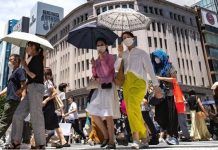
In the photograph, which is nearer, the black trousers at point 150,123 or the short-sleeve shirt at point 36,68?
the short-sleeve shirt at point 36,68

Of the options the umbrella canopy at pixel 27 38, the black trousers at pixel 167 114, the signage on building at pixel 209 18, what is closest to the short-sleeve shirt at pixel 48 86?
the umbrella canopy at pixel 27 38

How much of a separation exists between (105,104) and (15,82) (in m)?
1.93

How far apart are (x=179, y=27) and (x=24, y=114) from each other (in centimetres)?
4558

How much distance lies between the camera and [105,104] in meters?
4.63

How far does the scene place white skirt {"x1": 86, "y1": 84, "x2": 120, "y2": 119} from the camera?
4609 millimetres

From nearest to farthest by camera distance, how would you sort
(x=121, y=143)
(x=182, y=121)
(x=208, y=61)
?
1. (x=121, y=143)
2. (x=182, y=121)
3. (x=208, y=61)

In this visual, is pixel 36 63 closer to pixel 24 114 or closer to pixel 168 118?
pixel 24 114

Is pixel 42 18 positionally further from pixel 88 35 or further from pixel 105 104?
pixel 105 104

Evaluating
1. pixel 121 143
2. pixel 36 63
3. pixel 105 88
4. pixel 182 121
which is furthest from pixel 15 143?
pixel 182 121

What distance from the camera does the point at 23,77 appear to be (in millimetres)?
5336

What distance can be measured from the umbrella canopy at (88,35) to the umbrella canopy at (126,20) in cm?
123

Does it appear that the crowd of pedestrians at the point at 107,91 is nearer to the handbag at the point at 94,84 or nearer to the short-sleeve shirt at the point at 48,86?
the handbag at the point at 94,84

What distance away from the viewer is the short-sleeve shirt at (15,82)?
534 cm

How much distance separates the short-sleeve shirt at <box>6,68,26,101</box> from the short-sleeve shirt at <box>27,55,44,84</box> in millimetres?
917
